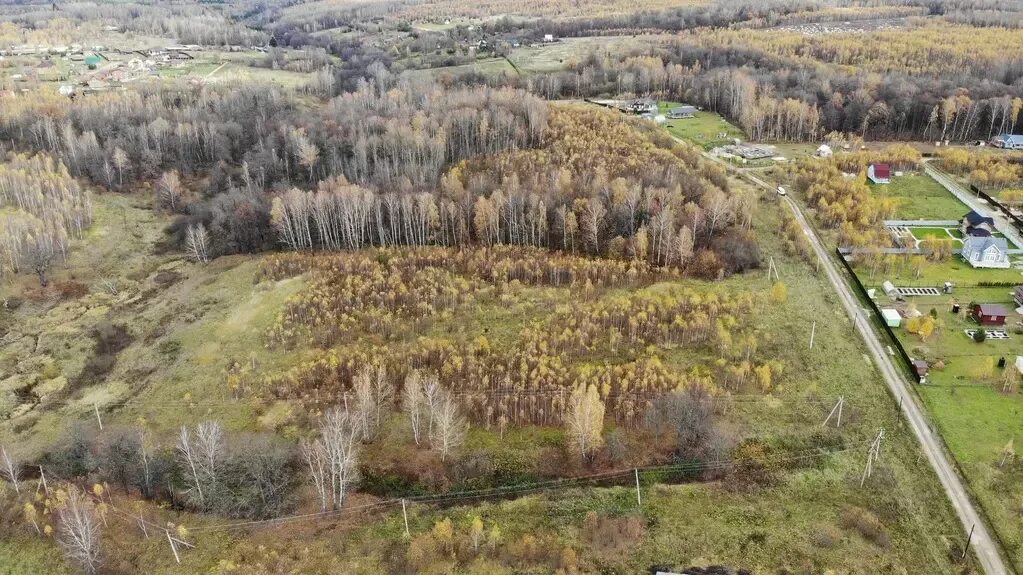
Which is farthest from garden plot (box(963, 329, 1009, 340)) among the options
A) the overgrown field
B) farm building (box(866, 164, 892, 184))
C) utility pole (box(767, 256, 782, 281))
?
farm building (box(866, 164, 892, 184))

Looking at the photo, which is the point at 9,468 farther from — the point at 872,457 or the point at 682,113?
the point at 682,113

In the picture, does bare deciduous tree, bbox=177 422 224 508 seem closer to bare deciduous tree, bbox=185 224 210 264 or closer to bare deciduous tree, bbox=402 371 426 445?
bare deciduous tree, bbox=402 371 426 445

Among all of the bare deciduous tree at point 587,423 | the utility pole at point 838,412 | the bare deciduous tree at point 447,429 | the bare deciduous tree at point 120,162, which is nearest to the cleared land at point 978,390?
A: the utility pole at point 838,412

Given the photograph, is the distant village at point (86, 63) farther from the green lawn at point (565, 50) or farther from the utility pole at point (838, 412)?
the utility pole at point (838, 412)

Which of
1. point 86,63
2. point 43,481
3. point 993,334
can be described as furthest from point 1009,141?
point 86,63

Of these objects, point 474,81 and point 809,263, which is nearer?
point 809,263

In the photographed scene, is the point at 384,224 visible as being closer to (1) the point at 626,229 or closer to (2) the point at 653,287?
(1) the point at 626,229

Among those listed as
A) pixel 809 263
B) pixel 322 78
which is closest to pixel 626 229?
pixel 809 263
